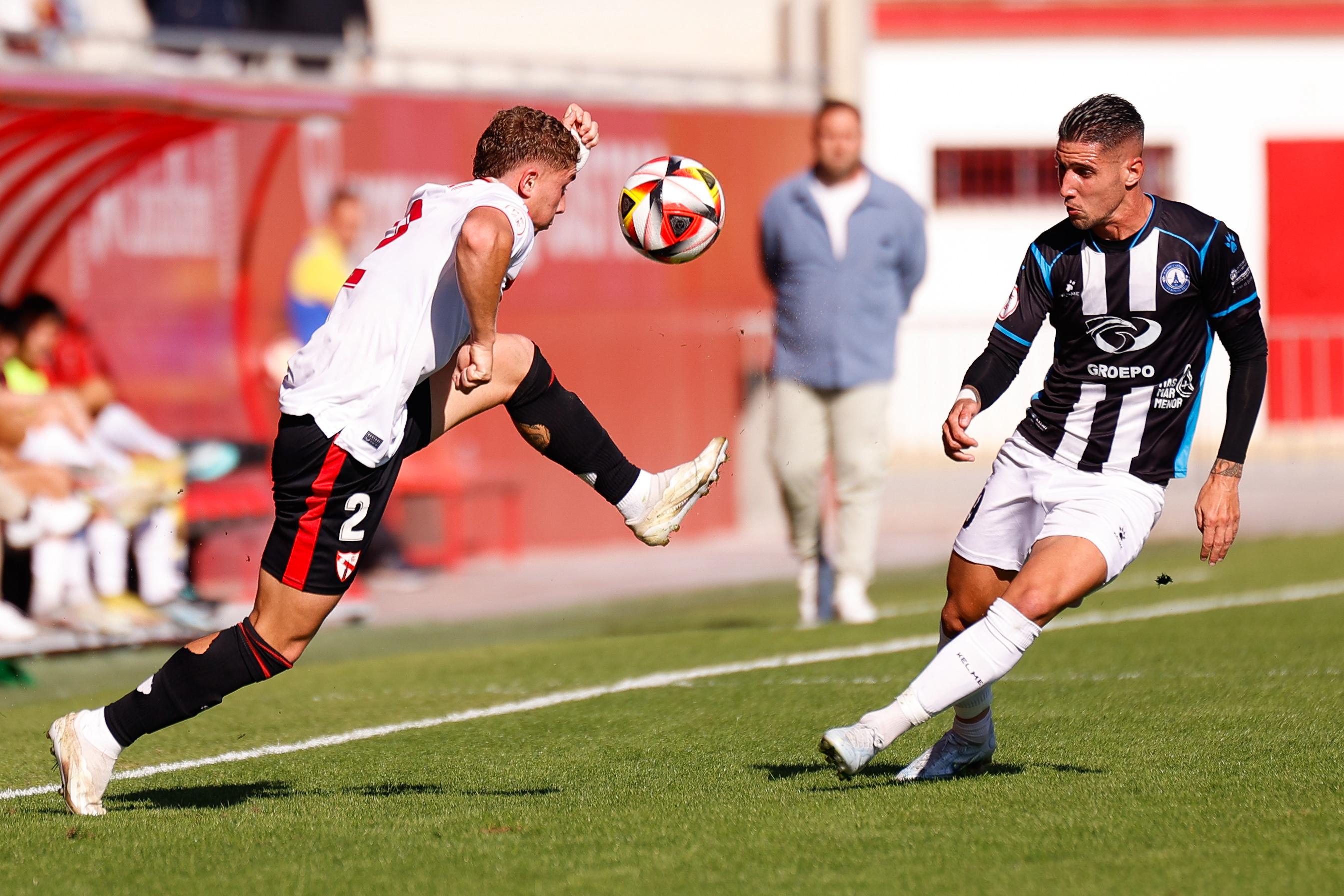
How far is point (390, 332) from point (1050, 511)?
1967 millimetres

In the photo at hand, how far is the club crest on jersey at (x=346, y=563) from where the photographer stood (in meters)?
5.35

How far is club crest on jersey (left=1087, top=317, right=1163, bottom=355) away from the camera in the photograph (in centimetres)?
547

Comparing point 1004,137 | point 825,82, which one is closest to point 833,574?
point 825,82

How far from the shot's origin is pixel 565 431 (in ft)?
19.5

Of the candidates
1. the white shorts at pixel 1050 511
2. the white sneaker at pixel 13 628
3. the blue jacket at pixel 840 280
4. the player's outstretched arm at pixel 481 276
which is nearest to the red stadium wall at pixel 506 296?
the white sneaker at pixel 13 628

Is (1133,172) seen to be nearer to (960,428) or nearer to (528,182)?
(960,428)

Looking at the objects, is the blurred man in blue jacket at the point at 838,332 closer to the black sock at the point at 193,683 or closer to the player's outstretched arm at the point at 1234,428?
the player's outstretched arm at the point at 1234,428

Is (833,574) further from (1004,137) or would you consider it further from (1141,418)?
(1004,137)

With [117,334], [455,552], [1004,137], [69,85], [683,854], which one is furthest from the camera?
[1004,137]

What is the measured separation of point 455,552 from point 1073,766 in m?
8.10

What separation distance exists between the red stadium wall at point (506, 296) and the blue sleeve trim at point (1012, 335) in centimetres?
685

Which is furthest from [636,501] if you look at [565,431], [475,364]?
[475,364]

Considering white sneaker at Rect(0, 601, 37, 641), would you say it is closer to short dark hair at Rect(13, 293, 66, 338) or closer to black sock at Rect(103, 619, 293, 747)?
short dark hair at Rect(13, 293, 66, 338)

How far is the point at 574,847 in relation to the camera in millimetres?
4805
